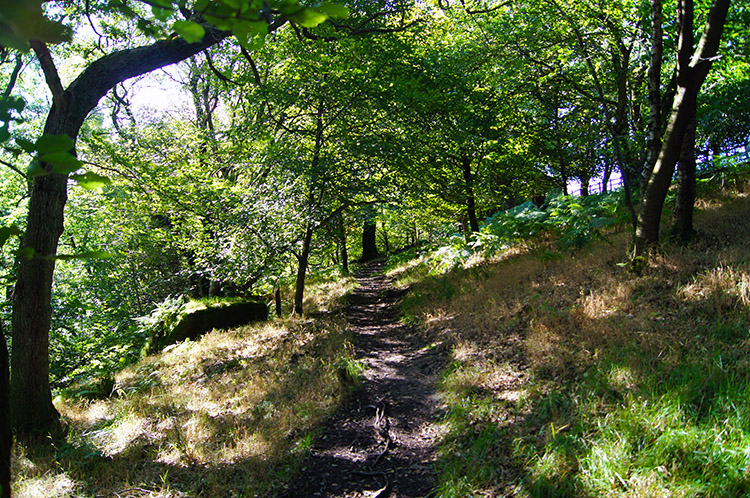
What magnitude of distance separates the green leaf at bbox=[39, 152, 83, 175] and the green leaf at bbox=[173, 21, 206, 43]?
39cm

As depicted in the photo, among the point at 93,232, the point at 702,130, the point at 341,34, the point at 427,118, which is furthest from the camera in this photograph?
the point at 93,232

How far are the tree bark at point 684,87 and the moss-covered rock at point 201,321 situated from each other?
10.5 m

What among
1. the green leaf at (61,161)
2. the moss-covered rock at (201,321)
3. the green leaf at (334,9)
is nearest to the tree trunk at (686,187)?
the green leaf at (334,9)

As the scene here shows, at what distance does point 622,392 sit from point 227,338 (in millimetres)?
8999

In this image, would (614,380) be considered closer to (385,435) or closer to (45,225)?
(385,435)

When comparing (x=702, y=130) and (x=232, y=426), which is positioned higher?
(x=702, y=130)

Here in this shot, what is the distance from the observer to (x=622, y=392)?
4055 mm

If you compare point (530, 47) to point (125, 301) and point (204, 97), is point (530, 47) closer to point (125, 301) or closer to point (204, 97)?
point (204, 97)

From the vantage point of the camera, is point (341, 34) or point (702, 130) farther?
point (702, 130)

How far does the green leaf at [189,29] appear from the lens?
1.01 m

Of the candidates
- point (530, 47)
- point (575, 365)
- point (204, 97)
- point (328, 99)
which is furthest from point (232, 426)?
point (204, 97)

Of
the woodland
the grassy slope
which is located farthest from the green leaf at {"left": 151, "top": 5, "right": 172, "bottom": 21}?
the grassy slope

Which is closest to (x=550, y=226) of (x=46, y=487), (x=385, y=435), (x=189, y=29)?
(x=385, y=435)

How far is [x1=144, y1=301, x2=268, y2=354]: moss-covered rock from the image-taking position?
11781 mm
